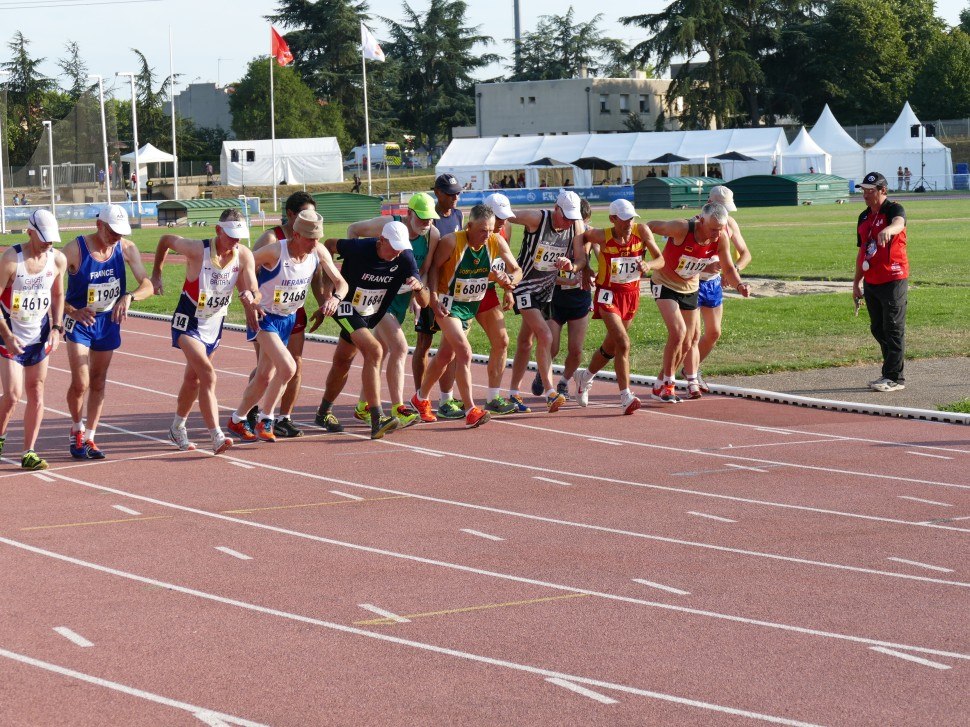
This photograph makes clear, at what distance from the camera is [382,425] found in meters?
11.5

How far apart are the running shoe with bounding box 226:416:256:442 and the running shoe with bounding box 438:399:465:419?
72.2 inches

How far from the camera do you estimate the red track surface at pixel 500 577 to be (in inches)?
219

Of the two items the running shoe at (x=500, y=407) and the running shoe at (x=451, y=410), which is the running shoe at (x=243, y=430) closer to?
the running shoe at (x=451, y=410)

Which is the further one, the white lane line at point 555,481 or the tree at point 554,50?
the tree at point 554,50

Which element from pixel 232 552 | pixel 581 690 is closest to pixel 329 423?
pixel 232 552

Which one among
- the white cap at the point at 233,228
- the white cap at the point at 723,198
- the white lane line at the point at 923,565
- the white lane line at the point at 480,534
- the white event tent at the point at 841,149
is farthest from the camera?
the white event tent at the point at 841,149

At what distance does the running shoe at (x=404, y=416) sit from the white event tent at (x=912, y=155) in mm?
62736

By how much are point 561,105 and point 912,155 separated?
37.8 meters

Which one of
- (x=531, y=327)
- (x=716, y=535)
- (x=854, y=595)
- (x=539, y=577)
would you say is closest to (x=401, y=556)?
(x=539, y=577)

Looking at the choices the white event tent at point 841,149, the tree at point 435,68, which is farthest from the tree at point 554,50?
the white event tent at point 841,149

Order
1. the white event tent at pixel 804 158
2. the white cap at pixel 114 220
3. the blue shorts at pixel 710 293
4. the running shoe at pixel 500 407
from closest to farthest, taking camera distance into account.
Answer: the white cap at pixel 114 220 → the running shoe at pixel 500 407 → the blue shorts at pixel 710 293 → the white event tent at pixel 804 158

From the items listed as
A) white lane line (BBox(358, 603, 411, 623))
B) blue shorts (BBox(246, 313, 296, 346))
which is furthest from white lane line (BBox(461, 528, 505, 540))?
blue shorts (BBox(246, 313, 296, 346))

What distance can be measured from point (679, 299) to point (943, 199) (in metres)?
48.5

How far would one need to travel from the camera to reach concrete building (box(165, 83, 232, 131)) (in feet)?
397
